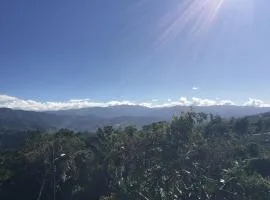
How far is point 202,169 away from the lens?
2317 centimetres

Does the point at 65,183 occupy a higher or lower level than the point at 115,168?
lower

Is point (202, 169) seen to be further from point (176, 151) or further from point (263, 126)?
point (263, 126)

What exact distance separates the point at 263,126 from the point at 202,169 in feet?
331

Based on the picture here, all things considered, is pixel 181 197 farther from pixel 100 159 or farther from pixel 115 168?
pixel 100 159

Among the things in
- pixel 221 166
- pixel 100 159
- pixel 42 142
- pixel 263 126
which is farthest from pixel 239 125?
pixel 221 166

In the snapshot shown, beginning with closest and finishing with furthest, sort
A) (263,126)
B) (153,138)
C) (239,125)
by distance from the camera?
(153,138)
(239,125)
(263,126)

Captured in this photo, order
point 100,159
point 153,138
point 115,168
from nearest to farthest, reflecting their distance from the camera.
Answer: point 153,138, point 115,168, point 100,159

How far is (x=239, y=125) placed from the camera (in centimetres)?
10831

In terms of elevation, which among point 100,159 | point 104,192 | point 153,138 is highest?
point 153,138

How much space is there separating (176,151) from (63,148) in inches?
915

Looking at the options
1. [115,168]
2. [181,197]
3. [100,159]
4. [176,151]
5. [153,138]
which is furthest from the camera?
[100,159]

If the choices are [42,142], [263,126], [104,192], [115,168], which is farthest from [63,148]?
[263,126]

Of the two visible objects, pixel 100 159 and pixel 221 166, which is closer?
pixel 221 166

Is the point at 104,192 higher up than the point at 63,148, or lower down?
lower down
